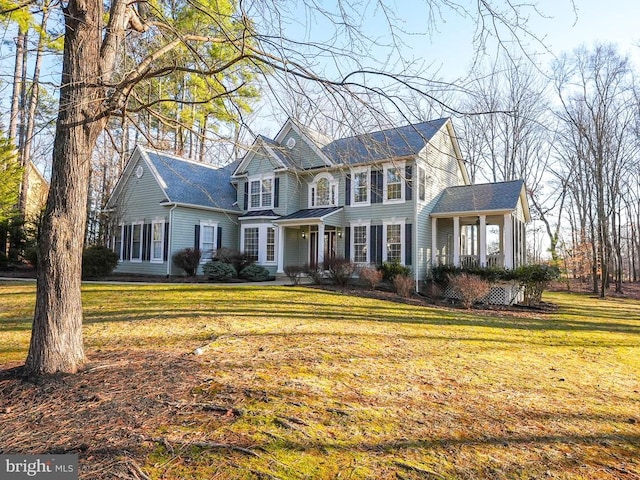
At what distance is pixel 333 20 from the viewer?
155 inches

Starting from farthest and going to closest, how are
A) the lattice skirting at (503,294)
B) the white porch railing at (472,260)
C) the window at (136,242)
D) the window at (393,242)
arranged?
the window at (136,242), the window at (393,242), the white porch railing at (472,260), the lattice skirting at (503,294)

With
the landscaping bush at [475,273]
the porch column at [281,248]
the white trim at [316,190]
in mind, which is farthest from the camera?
the white trim at [316,190]

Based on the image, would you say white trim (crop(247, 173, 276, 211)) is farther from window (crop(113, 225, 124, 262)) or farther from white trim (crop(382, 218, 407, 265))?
Answer: window (crop(113, 225, 124, 262))

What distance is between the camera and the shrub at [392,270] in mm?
15012

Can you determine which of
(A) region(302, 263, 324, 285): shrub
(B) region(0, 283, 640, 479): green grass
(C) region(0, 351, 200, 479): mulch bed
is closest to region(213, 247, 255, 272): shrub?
(A) region(302, 263, 324, 285): shrub

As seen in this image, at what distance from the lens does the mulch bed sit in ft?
8.12

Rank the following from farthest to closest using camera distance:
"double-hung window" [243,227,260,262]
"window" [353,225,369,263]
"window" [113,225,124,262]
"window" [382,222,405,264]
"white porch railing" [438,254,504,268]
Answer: "window" [113,225,124,262], "double-hung window" [243,227,260,262], "window" [353,225,369,263], "window" [382,222,405,264], "white porch railing" [438,254,504,268]

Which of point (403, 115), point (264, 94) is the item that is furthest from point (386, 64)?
point (264, 94)

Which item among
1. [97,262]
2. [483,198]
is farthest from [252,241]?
[483,198]

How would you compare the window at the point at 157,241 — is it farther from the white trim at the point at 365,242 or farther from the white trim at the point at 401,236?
the white trim at the point at 401,236

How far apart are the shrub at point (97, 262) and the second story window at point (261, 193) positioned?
6.99m

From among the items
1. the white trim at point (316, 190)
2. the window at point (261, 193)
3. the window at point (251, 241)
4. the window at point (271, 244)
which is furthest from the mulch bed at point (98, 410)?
the window at point (261, 193)

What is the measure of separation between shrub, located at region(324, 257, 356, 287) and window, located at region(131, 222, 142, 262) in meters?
10.2

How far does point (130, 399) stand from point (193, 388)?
21.2 inches
